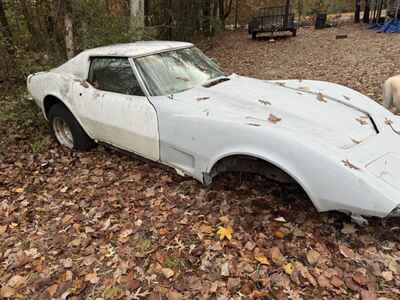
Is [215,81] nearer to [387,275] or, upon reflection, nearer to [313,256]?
[313,256]

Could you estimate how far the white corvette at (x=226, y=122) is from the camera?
2.21 m

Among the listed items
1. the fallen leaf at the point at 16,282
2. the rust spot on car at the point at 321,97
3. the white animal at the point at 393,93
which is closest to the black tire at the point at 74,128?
the fallen leaf at the point at 16,282

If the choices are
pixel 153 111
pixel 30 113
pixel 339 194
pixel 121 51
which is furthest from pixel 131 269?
pixel 30 113

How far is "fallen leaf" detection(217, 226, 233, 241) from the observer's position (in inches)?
103

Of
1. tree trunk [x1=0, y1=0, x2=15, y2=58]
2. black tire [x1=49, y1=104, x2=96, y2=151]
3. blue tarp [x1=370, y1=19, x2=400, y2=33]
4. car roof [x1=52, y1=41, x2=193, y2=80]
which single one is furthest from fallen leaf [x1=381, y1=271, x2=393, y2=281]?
blue tarp [x1=370, y1=19, x2=400, y2=33]

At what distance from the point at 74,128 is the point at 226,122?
94.9 inches

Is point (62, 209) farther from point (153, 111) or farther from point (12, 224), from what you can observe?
point (153, 111)

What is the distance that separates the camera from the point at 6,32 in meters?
7.80

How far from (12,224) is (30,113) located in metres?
2.78

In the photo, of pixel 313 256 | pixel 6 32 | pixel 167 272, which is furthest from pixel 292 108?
pixel 6 32

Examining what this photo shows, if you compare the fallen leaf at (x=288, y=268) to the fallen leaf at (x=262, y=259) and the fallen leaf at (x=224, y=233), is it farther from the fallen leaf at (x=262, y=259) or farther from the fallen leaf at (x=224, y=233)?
the fallen leaf at (x=224, y=233)

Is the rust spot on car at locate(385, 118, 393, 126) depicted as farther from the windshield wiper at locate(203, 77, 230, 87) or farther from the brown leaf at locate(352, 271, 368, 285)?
the windshield wiper at locate(203, 77, 230, 87)

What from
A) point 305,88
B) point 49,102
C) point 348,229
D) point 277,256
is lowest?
point 277,256

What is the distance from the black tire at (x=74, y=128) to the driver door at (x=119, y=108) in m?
0.37
